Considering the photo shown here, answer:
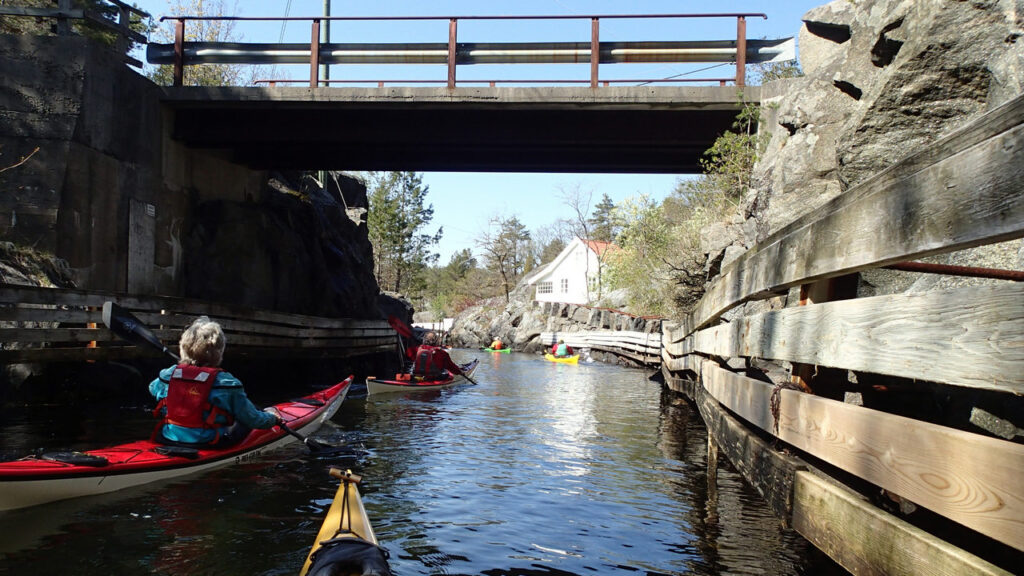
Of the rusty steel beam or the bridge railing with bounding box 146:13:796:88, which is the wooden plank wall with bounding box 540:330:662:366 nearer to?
the bridge railing with bounding box 146:13:796:88

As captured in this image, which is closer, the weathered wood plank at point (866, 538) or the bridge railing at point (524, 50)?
the weathered wood plank at point (866, 538)

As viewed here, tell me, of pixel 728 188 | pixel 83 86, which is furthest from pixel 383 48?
pixel 728 188

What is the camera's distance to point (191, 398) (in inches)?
258

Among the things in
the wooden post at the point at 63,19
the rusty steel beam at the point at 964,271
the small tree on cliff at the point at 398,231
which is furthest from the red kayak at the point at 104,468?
the small tree on cliff at the point at 398,231

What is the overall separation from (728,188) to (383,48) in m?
7.96

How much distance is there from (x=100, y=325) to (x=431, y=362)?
723 cm

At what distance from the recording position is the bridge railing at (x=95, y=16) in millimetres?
12328

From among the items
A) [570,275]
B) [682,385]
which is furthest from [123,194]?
[570,275]

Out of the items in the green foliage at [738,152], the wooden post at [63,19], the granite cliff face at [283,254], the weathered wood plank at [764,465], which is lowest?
the weathered wood plank at [764,465]

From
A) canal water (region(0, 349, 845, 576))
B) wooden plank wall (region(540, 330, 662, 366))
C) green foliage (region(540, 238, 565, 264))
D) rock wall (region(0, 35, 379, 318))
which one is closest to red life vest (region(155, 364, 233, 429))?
canal water (region(0, 349, 845, 576))

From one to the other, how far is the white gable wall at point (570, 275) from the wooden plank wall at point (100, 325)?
41.5 meters

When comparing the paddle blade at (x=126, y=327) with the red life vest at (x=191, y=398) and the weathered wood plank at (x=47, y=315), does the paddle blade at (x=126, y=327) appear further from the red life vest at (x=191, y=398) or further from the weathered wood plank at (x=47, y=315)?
the red life vest at (x=191, y=398)

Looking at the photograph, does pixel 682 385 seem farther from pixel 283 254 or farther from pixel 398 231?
pixel 398 231

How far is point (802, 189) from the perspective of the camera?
10.8 m
